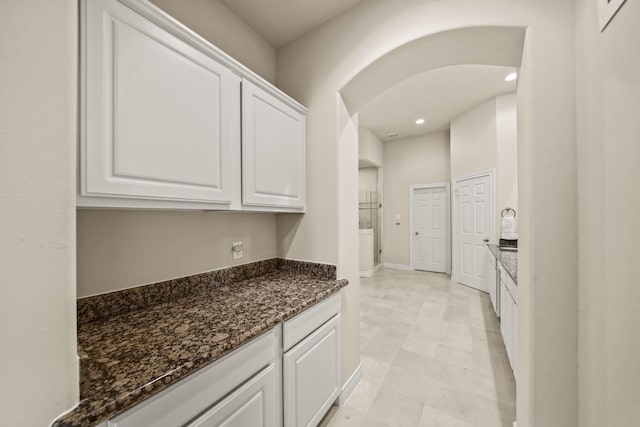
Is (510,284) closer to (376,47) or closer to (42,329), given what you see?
(376,47)

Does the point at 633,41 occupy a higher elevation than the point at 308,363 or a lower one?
higher

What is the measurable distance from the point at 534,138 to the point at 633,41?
0.48 meters

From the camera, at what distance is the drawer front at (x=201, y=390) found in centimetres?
68

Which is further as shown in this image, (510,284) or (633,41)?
(510,284)

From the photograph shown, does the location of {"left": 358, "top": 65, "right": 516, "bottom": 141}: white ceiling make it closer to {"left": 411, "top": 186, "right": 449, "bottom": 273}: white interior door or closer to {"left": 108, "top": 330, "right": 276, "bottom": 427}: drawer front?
{"left": 411, "top": 186, "right": 449, "bottom": 273}: white interior door

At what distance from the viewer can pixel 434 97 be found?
375 centimetres

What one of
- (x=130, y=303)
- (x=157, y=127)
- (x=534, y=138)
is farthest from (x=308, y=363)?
(x=534, y=138)

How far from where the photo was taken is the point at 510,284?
6.31 feet

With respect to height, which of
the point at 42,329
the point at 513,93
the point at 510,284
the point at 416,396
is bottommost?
the point at 416,396

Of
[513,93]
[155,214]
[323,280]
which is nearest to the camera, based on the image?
[155,214]

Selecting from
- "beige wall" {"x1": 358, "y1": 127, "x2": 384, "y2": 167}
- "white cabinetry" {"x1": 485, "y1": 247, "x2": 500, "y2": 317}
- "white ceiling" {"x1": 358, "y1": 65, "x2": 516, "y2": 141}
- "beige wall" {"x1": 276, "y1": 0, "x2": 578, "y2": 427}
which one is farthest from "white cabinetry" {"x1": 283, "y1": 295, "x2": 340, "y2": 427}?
"beige wall" {"x1": 358, "y1": 127, "x2": 384, "y2": 167}

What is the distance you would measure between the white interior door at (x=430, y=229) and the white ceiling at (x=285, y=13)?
14.5 ft

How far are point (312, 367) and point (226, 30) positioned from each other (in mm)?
2247

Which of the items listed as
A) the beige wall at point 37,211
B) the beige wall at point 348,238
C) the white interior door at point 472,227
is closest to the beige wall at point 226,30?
the beige wall at point 348,238
